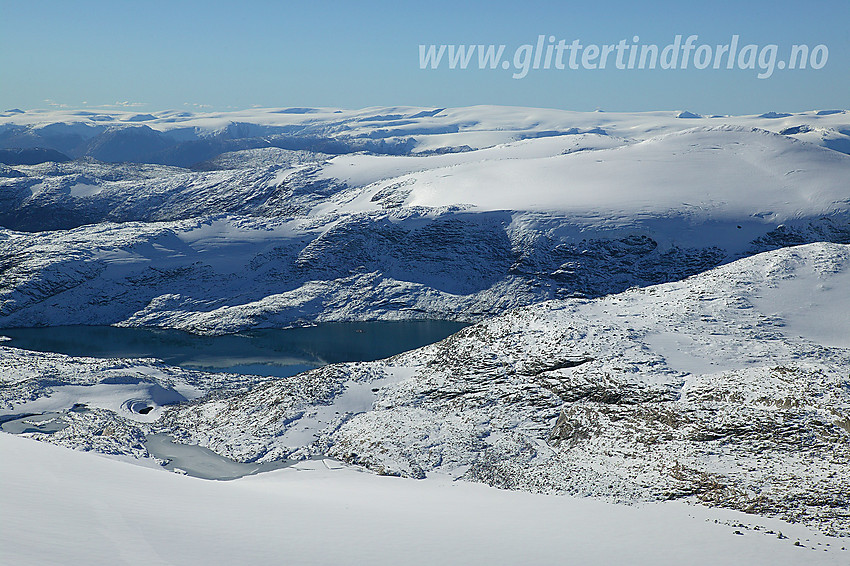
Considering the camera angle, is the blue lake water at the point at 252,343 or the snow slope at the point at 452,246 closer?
the blue lake water at the point at 252,343

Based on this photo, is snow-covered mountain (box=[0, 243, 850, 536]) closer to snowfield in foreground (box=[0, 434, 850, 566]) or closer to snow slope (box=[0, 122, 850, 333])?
snowfield in foreground (box=[0, 434, 850, 566])

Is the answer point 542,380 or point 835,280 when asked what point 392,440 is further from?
point 835,280

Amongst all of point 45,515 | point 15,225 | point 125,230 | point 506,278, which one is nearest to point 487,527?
point 45,515

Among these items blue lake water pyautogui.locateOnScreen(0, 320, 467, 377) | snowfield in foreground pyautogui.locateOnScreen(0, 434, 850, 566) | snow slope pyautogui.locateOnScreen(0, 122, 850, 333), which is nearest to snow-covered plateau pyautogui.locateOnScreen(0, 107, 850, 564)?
snowfield in foreground pyautogui.locateOnScreen(0, 434, 850, 566)

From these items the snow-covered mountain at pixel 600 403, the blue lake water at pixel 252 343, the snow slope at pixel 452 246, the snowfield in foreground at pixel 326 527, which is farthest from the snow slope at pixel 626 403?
the snow slope at pixel 452 246

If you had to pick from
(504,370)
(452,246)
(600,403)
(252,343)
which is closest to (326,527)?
(600,403)

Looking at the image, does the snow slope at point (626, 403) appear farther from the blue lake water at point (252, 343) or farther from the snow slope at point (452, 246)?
the snow slope at point (452, 246)
